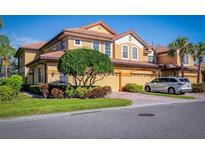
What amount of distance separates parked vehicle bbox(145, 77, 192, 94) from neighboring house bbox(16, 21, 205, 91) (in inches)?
137

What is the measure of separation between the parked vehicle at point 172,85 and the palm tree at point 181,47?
20.7ft

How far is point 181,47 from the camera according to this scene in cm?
2886

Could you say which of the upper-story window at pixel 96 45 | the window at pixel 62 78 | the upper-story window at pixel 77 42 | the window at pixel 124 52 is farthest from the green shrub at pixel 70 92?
the window at pixel 124 52

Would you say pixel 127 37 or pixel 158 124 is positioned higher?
pixel 127 37

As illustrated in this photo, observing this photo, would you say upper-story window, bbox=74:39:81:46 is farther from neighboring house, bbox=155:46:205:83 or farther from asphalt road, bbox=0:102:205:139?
asphalt road, bbox=0:102:205:139

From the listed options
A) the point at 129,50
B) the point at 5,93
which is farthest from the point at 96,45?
the point at 5,93

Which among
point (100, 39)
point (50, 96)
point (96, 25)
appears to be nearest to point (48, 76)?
point (50, 96)

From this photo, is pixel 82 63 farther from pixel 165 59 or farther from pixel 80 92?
pixel 165 59

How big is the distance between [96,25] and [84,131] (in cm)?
2279

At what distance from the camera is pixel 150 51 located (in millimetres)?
30938
